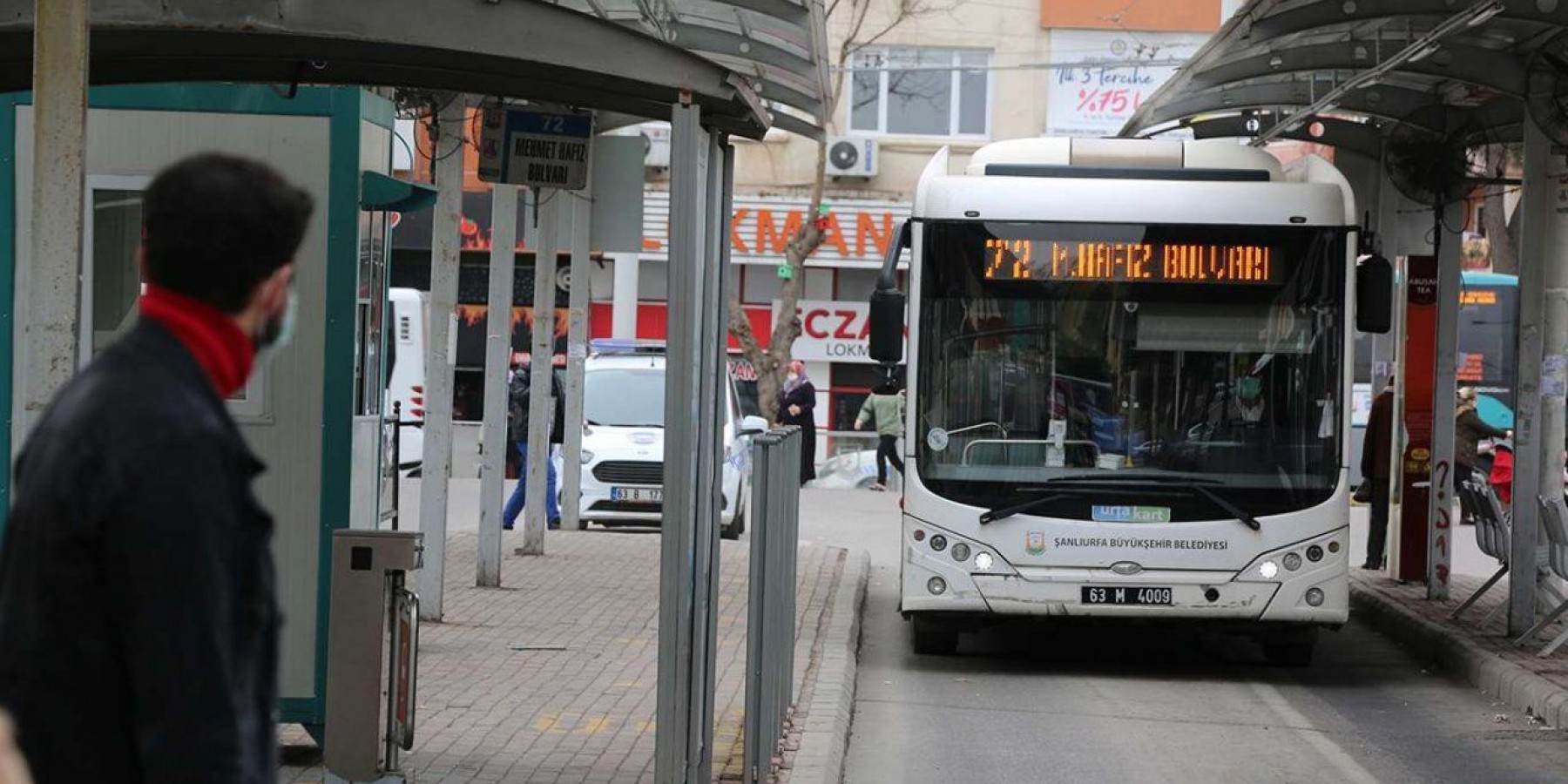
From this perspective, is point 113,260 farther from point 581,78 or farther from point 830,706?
point 830,706

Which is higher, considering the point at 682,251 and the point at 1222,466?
the point at 682,251

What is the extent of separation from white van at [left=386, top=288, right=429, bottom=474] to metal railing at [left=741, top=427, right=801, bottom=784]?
2410cm

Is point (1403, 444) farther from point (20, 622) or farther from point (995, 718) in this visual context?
point (20, 622)

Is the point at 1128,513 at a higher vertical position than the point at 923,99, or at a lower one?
lower

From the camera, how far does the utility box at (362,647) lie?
6.83 meters

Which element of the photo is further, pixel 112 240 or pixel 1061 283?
pixel 1061 283

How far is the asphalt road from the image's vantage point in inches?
382

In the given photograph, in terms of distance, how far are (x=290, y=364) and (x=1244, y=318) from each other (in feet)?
22.2

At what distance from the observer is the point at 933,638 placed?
13578 mm

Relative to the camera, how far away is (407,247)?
39.0 metres

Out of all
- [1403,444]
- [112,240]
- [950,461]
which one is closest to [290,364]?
[112,240]

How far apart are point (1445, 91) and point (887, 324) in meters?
5.31

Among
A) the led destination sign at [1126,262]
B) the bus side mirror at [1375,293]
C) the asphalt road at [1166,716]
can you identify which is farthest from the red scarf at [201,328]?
the bus side mirror at [1375,293]

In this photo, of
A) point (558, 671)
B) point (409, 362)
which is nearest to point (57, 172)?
point (558, 671)
